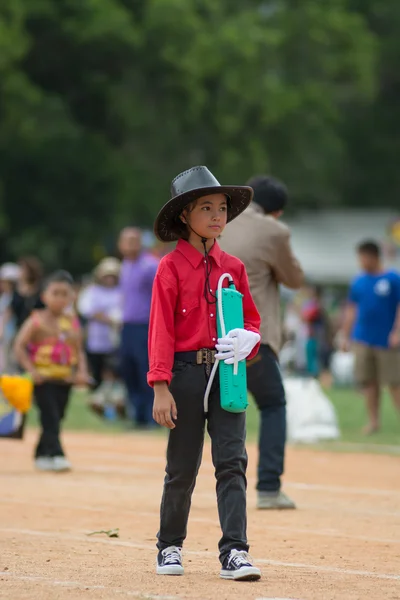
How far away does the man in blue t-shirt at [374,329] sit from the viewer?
54.3ft

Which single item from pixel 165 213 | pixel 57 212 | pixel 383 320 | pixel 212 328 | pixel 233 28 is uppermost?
pixel 233 28

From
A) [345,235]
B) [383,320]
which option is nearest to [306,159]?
[345,235]

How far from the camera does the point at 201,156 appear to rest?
4347cm

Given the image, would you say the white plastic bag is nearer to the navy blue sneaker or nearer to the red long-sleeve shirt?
the red long-sleeve shirt

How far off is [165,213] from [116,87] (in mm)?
34611

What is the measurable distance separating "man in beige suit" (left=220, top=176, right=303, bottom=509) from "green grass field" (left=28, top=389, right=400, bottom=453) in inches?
193

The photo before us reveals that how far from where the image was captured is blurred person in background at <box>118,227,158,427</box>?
55.5 ft

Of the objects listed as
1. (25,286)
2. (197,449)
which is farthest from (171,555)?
(25,286)

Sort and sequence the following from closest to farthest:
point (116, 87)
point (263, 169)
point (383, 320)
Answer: point (383, 320) < point (116, 87) < point (263, 169)

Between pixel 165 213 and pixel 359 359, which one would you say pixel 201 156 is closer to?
pixel 359 359

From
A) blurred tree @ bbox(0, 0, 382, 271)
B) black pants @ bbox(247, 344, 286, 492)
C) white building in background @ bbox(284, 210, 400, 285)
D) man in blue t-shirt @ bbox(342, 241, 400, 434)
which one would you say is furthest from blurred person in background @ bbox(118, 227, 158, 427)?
white building in background @ bbox(284, 210, 400, 285)

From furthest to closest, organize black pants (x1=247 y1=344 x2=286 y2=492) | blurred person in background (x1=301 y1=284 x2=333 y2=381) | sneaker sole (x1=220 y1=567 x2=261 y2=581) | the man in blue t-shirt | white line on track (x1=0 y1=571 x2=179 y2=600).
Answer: blurred person in background (x1=301 y1=284 x2=333 y2=381) → the man in blue t-shirt → black pants (x1=247 y1=344 x2=286 y2=492) → sneaker sole (x1=220 y1=567 x2=261 y2=581) → white line on track (x1=0 y1=571 x2=179 y2=600)

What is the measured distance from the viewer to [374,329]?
55.3 ft

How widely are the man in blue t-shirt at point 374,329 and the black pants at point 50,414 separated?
488cm
